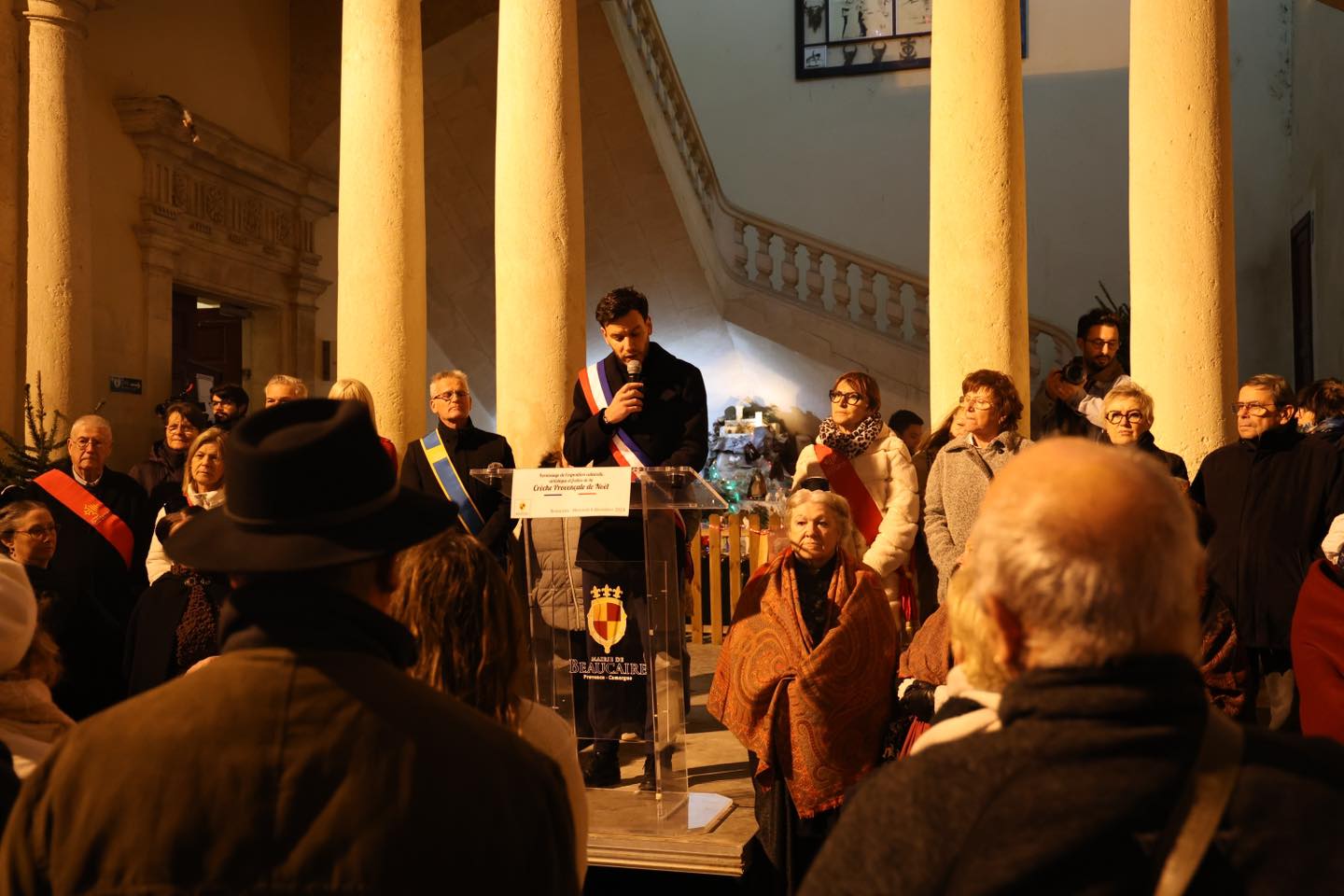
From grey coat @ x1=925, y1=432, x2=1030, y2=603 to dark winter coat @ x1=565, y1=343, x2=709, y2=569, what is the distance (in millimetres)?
992

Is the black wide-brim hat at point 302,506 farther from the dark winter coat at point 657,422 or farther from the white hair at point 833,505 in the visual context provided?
the dark winter coat at point 657,422

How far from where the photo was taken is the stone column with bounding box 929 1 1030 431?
22.0 ft

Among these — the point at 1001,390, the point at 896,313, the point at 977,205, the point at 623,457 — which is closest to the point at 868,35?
the point at 896,313

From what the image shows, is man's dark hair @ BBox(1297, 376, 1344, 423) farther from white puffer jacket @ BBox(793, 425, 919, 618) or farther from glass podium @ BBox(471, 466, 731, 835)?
glass podium @ BBox(471, 466, 731, 835)

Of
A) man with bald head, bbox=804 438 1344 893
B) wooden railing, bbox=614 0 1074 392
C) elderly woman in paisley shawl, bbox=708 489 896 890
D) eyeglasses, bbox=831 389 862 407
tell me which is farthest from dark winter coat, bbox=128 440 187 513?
wooden railing, bbox=614 0 1074 392

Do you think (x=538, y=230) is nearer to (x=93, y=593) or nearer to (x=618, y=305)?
(x=618, y=305)

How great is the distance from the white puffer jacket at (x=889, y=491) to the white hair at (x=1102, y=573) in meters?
3.80

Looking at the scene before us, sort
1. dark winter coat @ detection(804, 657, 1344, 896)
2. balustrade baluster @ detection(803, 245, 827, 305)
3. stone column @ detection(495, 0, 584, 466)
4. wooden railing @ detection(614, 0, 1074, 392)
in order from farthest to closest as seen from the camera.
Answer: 1. balustrade baluster @ detection(803, 245, 827, 305)
2. wooden railing @ detection(614, 0, 1074, 392)
3. stone column @ detection(495, 0, 584, 466)
4. dark winter coat @ detection(804, 657, 1344, 896)

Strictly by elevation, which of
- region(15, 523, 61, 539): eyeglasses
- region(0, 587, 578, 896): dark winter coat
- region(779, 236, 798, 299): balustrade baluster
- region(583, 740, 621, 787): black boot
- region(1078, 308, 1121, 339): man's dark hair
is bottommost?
region(583, 740, 621, 787): black boot

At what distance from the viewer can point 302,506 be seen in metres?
1.56

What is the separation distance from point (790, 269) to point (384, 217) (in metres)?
7.10

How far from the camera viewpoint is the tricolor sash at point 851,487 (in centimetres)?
546

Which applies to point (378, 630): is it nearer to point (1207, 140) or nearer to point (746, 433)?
point (1207, 140)

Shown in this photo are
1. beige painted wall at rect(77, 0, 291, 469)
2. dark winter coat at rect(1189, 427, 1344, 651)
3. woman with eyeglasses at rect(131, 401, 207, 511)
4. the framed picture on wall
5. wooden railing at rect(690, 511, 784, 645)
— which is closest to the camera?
dark winter coat at rect(1189, 427, 1344, 651)
